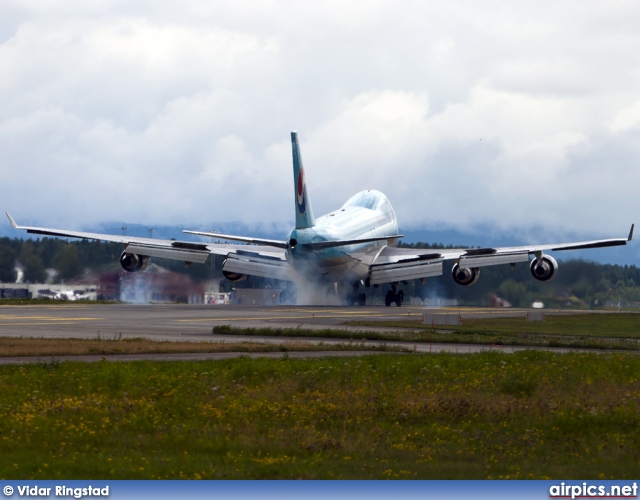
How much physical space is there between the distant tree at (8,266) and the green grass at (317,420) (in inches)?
2145

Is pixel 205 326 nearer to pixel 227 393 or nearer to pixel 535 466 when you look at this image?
pixel 227 393

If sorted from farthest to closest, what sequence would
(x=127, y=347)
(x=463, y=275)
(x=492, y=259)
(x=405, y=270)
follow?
(x=405, y=270) → (x=463, y=275) → (x=492, y=259) → (x=127, y=347)

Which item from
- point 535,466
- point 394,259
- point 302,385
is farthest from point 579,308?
point 535,466

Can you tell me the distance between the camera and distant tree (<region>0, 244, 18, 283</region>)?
81062mm

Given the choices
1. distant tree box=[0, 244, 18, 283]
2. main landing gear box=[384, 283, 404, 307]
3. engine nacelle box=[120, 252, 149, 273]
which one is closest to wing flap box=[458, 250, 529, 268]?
main landing gear box=[384, 283, 404, 307]

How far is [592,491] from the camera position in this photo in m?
14.3

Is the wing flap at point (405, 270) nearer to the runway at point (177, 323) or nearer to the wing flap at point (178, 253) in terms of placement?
the runway at point (177, 323)

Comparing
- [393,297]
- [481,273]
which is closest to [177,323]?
[393,297]

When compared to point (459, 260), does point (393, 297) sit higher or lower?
lower

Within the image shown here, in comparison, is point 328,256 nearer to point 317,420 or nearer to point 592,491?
point 317,420

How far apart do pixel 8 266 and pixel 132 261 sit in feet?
34.6

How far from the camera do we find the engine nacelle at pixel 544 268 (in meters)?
79.0

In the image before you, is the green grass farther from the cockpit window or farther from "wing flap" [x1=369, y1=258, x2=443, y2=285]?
the cockpit window

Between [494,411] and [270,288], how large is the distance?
75.1m
